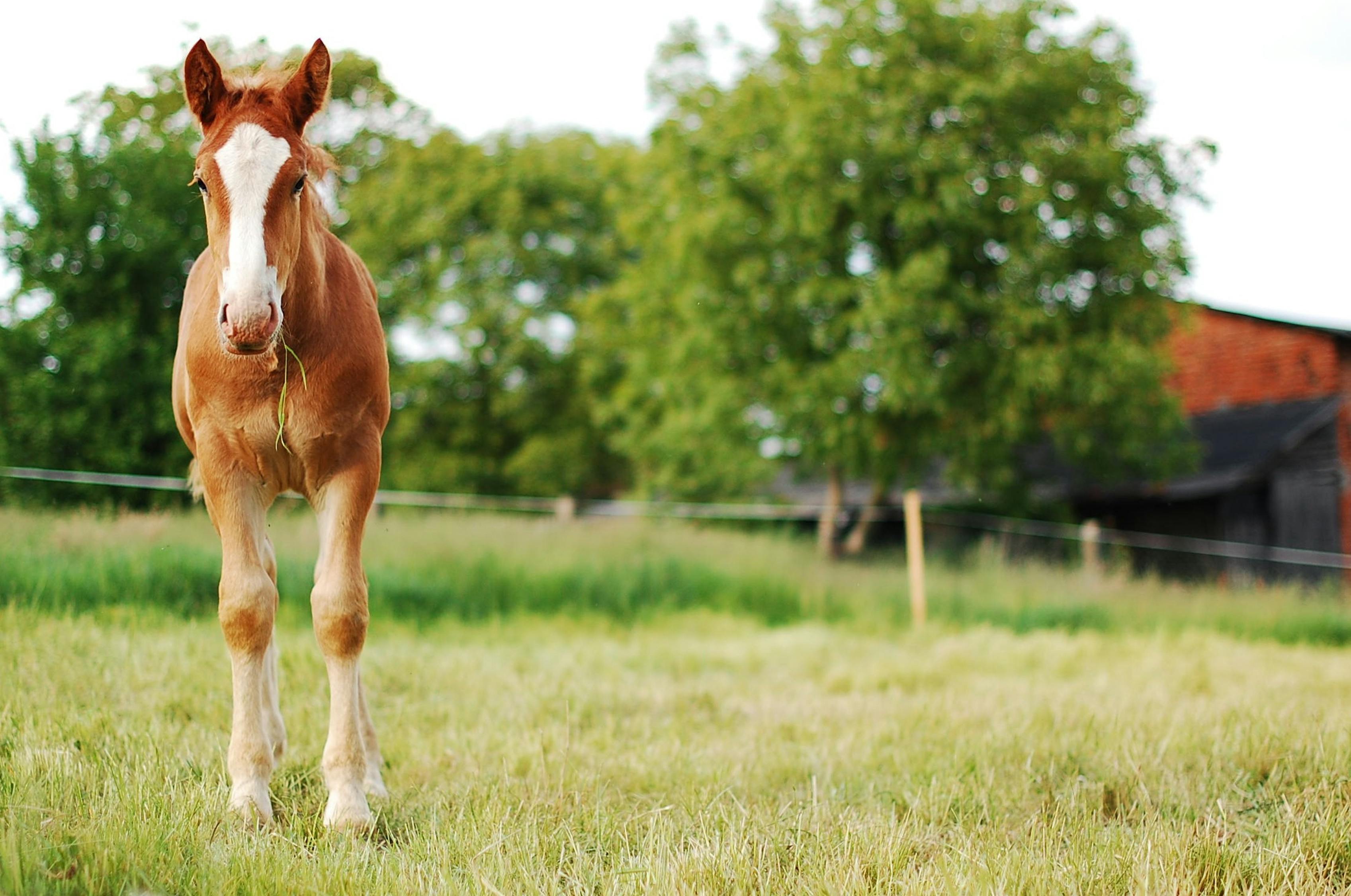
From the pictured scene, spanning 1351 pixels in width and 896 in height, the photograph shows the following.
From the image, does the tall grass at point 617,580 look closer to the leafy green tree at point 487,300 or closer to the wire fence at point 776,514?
the wire fence at point 776,514

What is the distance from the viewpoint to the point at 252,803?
9.59 ft

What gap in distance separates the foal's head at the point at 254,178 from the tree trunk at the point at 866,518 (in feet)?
50.2

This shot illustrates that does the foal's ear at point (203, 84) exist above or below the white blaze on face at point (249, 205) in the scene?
above

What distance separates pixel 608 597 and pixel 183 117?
606cm

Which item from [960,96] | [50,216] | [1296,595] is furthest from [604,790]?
[960,96]

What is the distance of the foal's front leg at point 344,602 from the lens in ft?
10.2

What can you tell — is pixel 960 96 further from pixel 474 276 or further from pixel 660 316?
pixel 474 276

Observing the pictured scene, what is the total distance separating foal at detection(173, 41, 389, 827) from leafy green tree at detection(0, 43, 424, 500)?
15.0ft

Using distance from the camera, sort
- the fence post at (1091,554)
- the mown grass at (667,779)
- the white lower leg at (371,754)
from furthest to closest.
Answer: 1. the fence post at (1091,554)
2. the white lower leg at (371,754)
3. the mown grass at (667,779)

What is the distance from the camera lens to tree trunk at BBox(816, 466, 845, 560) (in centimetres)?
1662

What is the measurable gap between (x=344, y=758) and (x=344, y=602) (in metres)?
0.45

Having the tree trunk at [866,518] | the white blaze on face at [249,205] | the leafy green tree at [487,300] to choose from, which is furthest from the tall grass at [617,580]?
the leafy green tree at [487,300]

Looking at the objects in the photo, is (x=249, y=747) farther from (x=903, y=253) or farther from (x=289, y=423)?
(x=903, y=253)

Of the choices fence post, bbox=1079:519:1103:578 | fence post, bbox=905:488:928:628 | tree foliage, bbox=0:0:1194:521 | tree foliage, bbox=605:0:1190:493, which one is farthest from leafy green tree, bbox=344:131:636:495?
fence post, bbox=905:488:928:628
